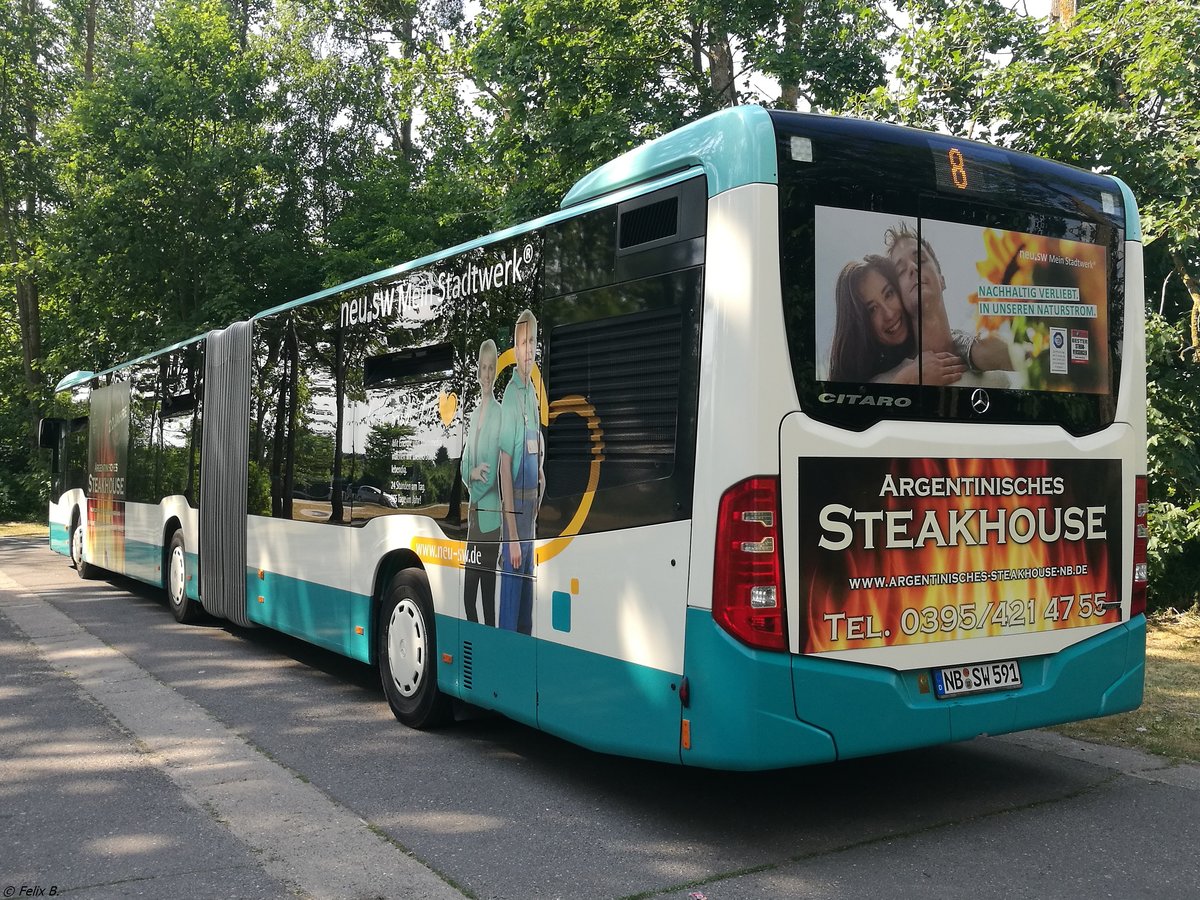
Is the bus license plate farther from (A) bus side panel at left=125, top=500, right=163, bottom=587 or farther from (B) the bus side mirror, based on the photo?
(B) the bus side mirror

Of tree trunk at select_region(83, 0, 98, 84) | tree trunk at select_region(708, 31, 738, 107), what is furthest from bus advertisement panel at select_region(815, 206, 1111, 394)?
tree trunk at select_region(83, 0, 98, 84)

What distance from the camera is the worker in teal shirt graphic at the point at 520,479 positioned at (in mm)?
5473

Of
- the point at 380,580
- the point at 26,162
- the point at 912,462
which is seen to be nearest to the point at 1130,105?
the point at 912,462

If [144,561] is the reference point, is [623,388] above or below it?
above

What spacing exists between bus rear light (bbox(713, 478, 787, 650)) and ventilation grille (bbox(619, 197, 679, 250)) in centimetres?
122

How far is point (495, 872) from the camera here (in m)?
4.30

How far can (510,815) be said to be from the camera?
504 cm

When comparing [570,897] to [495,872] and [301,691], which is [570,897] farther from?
[301,691]

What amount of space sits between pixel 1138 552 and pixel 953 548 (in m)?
1.31

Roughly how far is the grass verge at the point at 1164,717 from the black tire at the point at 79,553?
514 inches

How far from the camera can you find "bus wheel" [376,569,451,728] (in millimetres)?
6512

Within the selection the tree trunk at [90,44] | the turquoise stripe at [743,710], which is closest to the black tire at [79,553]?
the turquoise stripe at [743,710]

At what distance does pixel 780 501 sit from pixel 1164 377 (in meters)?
8.60

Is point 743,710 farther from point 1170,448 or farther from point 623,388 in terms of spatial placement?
point 1170,448
